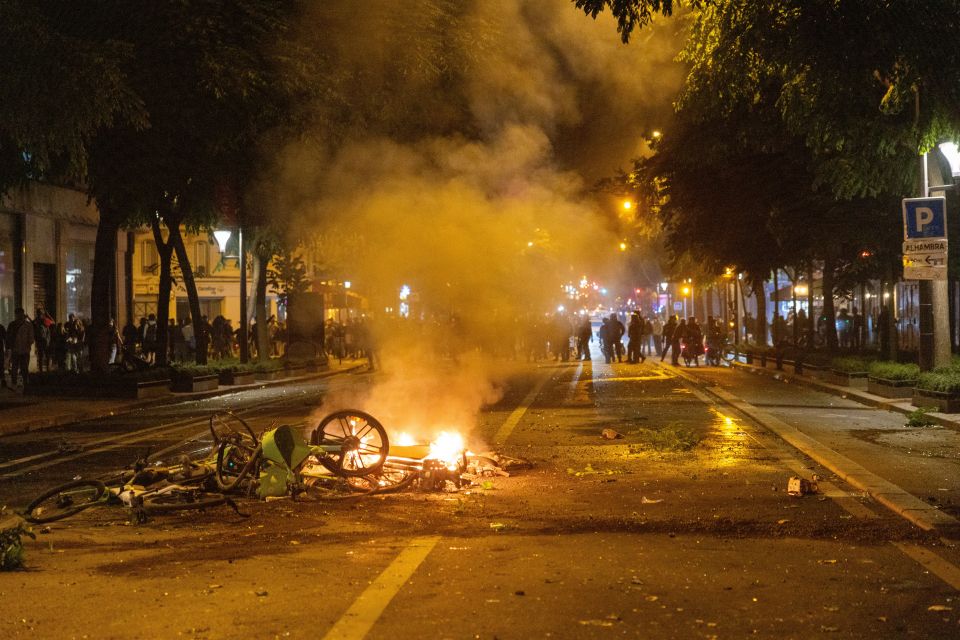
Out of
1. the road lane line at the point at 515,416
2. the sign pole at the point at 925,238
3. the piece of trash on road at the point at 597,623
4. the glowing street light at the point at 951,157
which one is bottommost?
the piece of trash on road at the point at 597,623

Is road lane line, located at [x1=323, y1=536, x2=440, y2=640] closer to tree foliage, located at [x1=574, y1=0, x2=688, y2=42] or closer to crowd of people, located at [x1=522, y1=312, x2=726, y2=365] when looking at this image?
tree foliage, located at [x1=574, y1=0, x2=688, y2=42]

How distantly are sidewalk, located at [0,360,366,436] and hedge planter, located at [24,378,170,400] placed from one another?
0.29 metres

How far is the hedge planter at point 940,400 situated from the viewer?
15508mm

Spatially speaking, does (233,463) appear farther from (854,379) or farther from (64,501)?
(854,379)

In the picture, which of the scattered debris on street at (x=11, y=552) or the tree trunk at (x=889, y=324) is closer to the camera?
the scattered debris on street at (x=11, y=552)

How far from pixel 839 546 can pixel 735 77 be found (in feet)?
31.0

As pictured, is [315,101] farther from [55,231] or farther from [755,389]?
[55,231]

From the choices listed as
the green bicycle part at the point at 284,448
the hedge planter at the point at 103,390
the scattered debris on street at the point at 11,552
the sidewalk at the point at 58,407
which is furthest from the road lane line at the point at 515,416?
the hedge planter at the point at 103,390

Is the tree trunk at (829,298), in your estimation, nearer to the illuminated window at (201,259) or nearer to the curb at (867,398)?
the curb at (867,398)

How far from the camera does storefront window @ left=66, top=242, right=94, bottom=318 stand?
35.0m

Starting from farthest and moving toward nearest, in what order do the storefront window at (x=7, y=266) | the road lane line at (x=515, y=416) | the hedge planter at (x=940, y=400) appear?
the storefront window at (x=7, y=266) < the hedge planter at (x=940, y=400) < the road lane line at (x=515, y=416)

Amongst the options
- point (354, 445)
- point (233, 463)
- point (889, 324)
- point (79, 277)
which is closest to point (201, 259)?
point (79, 277)

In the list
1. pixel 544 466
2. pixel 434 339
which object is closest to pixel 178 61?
pixel 434 339

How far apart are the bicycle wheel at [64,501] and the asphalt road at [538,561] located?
0.09 m
